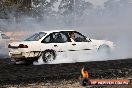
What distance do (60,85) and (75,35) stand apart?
21.9ft

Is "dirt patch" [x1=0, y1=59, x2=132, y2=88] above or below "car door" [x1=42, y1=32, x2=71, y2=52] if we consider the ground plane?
below

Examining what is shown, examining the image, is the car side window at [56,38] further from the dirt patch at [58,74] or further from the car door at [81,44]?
the dirt patch at [58,74]

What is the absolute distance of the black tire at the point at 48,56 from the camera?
1535 centimetres

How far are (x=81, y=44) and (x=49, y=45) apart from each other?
1.67 meters

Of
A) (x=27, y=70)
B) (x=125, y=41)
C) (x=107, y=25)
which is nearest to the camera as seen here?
(x=27, y=70)

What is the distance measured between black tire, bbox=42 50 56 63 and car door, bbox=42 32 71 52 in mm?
197

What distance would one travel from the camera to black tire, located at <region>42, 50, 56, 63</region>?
15.4m

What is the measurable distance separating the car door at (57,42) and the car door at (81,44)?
0.39 meters

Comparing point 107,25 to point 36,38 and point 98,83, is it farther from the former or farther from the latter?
point 98,83

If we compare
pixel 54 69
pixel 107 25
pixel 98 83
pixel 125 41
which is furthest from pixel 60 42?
pixel 107 25

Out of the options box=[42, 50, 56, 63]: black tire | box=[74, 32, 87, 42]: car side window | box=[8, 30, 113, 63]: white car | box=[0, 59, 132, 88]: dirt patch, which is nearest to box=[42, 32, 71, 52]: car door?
box=[8, 30, 113, 63]: white car

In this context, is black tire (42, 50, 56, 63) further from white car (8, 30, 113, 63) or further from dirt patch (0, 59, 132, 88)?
dirt patch (0, 59, 132, 88)

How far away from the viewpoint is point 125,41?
2245 cm

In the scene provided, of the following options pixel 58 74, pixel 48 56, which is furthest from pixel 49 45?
pixel 58 74
